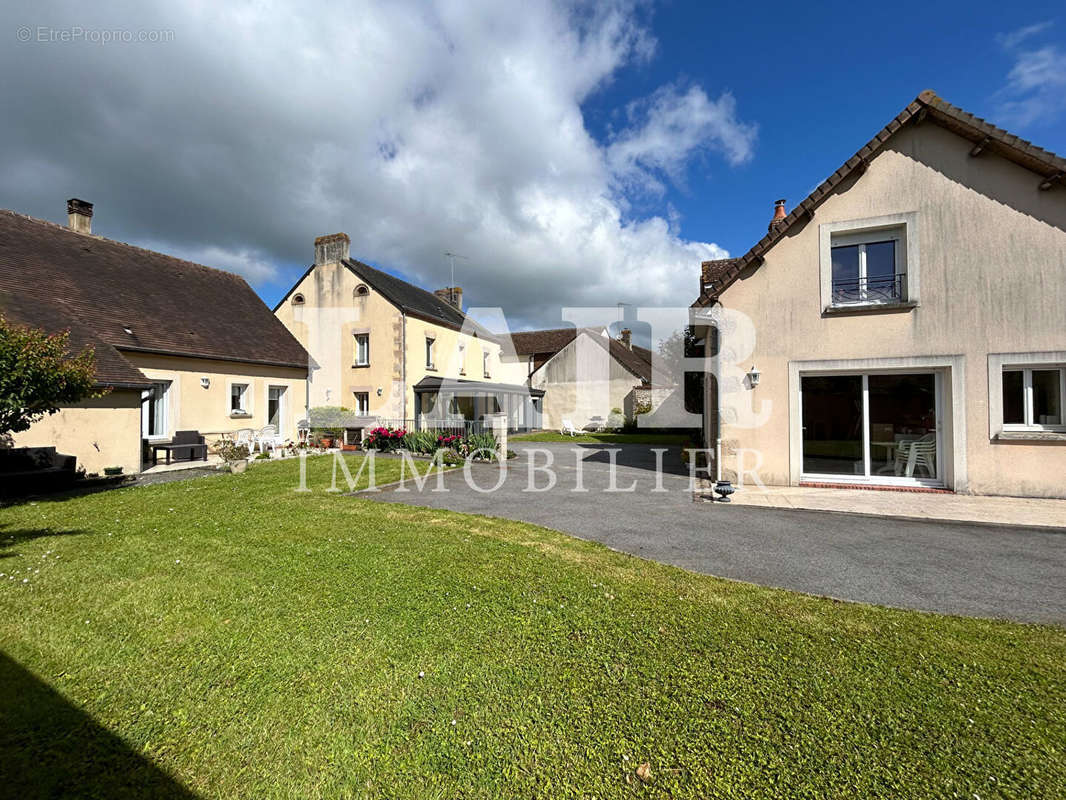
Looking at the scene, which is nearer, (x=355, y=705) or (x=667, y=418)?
(x=355, y=705)

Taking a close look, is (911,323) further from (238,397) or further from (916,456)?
(238,397)

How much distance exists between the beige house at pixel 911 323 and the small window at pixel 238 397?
53.7ft

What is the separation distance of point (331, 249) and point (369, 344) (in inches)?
219

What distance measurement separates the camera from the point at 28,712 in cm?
266

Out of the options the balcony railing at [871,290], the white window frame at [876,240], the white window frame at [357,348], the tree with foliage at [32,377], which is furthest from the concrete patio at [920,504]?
the white window frame at [357,348]

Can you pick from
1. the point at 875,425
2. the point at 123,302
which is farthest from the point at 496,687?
the point at 123,302

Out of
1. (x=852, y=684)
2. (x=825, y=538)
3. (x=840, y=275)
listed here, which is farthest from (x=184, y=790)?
(x=840, y=275)

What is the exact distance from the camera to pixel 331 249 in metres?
23.3

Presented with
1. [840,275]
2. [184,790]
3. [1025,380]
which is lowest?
[184,790]

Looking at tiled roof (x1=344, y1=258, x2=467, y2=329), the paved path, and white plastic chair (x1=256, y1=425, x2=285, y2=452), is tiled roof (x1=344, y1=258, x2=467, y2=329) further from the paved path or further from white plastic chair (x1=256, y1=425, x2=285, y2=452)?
the paved path

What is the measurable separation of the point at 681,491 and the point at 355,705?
26.7 feet

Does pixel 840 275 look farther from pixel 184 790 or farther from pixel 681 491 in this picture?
pixel 184 790

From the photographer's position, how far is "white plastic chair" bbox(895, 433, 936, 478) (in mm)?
9227

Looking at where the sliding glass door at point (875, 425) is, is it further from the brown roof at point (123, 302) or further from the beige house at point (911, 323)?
the brown roof at point (123, 302)
